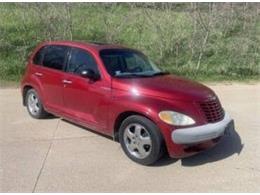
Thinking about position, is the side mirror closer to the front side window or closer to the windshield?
the front side window

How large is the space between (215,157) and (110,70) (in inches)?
79.4

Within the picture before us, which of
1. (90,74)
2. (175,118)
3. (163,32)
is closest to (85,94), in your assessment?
(90,74)

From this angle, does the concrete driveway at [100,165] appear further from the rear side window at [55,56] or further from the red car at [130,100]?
the rear side window at [55,56]

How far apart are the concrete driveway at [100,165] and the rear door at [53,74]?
1.55 ft

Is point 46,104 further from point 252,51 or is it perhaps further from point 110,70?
point 252,51

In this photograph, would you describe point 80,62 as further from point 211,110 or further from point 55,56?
point 211,110

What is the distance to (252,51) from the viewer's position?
1426 cm

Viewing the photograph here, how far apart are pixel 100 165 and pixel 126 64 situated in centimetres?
181

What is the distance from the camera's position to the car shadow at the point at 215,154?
17.7 ft

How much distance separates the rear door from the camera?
6.71 metres

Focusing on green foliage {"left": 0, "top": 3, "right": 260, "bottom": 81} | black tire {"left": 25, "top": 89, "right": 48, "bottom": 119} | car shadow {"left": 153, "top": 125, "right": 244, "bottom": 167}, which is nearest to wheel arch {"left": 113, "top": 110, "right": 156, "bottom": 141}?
car shadow {"left": 153, "top": 125, "right": 244, "bottom": 167}

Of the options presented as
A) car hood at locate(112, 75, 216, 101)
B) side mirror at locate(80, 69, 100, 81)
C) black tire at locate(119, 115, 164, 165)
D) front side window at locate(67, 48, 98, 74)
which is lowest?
black tire at locate(119, 115, 164, 165)

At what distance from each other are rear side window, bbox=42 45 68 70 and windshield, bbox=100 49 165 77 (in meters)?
0.89

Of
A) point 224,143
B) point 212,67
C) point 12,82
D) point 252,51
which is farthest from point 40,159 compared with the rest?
point 252,51
